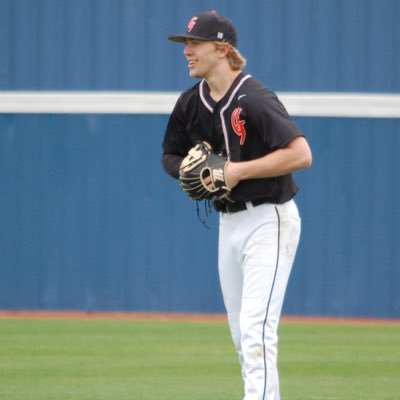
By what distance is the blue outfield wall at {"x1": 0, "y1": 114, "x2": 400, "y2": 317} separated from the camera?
10.3 meters

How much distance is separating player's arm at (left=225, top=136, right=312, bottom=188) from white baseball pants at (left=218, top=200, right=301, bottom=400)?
202 mm

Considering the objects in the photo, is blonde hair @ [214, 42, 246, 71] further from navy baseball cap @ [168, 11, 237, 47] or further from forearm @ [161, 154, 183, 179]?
forearm @ [161, 154, 183, 179]

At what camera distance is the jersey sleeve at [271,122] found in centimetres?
507

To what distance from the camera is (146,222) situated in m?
10.4

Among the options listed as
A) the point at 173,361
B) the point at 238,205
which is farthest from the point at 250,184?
the point at 173,361

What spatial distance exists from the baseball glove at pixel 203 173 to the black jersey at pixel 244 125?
73mm

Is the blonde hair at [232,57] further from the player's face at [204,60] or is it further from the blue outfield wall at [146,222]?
the blue outfield wall at [146,222]

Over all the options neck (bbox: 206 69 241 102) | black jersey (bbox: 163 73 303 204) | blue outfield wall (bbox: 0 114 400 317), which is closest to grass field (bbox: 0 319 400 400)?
blue outfield wall (bbox: 0 114 400 317)

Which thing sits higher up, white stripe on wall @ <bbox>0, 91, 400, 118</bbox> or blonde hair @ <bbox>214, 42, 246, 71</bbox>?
blonde hair @ <bbox>214, 42, 246, 71</bbox>

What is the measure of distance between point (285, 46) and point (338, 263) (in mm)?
2036

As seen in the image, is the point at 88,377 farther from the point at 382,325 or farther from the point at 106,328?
the point at 382,325

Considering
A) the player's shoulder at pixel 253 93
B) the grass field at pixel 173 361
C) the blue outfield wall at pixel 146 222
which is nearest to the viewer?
the player's shoulder at pixel 253 93

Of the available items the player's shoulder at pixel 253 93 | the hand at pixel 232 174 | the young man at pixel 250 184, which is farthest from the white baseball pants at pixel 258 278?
the player's shoulder at pixel 253 93

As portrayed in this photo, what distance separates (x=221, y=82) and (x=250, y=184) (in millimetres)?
509
